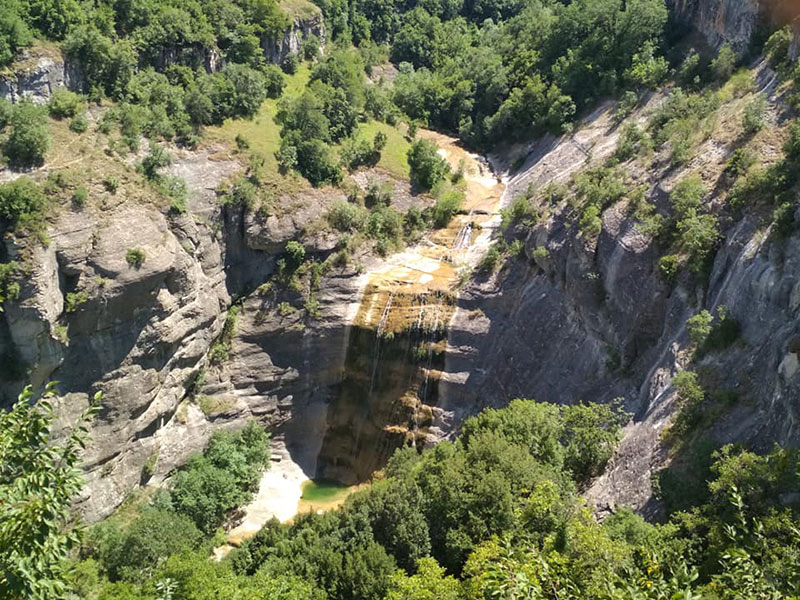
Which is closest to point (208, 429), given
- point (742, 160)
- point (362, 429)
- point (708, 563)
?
point (362, 429)

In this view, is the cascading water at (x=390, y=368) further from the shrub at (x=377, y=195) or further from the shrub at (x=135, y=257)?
the shrub at (x=135, y=257)

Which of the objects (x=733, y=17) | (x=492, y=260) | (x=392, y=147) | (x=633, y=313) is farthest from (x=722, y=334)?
(x=392, y=147)

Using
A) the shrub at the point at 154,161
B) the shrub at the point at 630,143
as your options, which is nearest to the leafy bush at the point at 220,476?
the shrub at the point at 154,161

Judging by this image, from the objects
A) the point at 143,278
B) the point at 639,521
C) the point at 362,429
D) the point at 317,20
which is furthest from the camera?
the point at 317,20

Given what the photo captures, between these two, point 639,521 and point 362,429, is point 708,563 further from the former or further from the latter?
point 362,429

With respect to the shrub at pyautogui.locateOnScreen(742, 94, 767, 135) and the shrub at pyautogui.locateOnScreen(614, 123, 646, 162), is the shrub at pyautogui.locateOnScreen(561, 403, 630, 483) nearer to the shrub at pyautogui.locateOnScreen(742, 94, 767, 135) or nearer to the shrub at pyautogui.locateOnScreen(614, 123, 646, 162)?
the shrub at pyautogui.locateOnScreen(742, 94, 767, 135)

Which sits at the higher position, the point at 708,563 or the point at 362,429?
the point at 708,563
